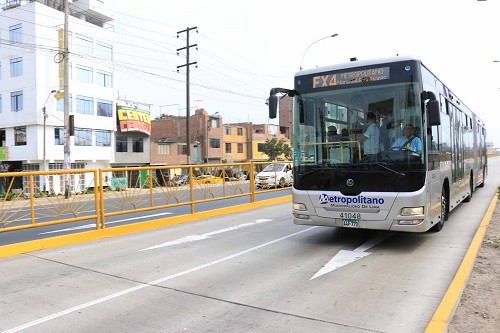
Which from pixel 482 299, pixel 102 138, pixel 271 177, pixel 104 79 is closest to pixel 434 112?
pixel 482 299

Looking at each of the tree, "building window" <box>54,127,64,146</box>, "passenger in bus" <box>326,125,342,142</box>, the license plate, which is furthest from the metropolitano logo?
the tree

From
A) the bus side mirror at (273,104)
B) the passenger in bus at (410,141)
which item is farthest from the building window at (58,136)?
the passenger in bus at (410,141)

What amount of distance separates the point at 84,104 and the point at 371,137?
38637 millimetres

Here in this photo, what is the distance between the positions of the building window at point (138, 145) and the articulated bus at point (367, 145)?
41.8 metres

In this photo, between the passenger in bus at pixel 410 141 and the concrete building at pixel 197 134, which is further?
the concrete building at pixel 197 134

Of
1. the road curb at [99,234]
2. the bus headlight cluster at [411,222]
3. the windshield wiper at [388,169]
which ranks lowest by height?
the road curb at [99,234]

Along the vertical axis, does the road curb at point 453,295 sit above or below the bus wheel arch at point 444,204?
below

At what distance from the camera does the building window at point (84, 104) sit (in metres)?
40.2

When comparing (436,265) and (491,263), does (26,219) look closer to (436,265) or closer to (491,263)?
(436,265)

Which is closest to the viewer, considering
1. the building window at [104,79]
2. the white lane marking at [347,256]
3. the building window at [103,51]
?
the white lane marking at [347,256]

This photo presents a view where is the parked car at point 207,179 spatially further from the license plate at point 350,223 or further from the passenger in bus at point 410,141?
the passenger in bus at point 410,141

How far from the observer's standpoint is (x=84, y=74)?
41281 mm

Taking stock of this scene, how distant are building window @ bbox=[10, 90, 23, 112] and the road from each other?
34279 millimetres

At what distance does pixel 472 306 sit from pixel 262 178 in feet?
44.6
